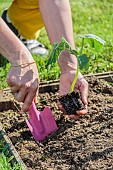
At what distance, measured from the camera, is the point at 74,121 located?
2857 mm

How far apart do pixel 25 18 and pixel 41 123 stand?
4.34 feet

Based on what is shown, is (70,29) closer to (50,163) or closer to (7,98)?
(7,98)

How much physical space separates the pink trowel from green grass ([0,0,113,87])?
2.22 ft

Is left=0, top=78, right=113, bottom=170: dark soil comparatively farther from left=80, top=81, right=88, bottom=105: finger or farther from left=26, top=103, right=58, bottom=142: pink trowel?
left=80, top=81, right=88, bottom=105: finger

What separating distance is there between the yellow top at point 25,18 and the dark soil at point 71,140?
89 centimetres

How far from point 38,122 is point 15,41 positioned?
50 centimetres

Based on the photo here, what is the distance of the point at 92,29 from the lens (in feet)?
14.6

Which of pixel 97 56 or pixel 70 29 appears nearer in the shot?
pixel 70 29

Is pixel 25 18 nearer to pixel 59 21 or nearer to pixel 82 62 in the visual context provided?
pixel 59 21

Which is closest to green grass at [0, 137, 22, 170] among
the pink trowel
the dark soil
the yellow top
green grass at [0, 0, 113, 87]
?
the dark soil

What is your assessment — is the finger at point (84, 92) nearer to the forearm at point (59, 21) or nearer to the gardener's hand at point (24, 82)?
the forearm at point (59, 21)

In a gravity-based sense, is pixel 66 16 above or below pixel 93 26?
above

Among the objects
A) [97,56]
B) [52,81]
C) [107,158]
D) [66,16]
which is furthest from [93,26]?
[107,158]

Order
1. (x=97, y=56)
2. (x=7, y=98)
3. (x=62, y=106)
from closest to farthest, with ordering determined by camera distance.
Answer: (x=62, y=106), (x=7, y=98), (x=97, y=56)
